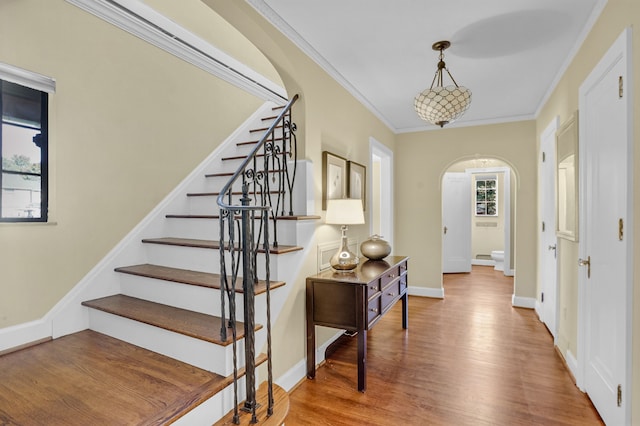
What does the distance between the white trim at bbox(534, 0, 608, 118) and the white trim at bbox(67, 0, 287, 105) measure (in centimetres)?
308

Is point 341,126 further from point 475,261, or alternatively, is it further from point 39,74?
point 475,261

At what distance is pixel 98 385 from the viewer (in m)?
1.65

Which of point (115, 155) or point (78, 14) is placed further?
point (115, 155)

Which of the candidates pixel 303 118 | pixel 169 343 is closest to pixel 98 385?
pixel 169 343

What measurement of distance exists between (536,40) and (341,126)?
172cm

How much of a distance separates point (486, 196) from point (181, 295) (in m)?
7.57

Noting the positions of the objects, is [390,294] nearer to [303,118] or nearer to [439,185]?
[303,118]

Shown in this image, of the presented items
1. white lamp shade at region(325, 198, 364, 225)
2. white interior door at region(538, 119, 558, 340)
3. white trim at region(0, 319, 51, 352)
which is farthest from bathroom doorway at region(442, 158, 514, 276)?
white trim at region(0, 319, 51, 352)

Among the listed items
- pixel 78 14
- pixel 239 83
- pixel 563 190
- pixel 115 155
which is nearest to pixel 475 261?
pixel 563 190

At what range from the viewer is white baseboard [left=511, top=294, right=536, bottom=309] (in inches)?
178

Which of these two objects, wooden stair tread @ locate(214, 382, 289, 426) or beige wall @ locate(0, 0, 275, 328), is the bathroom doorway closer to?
beige wall @ locate(0, 0, 275, 328)

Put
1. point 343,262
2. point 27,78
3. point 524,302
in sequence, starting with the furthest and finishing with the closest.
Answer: point 524,302
point 343,262
point 27,78

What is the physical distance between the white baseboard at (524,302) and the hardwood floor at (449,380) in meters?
0.42

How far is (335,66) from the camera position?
3088 mm
